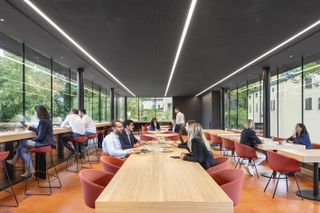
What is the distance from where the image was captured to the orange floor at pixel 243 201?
4586 millimetres

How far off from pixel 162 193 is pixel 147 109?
24.6 metres

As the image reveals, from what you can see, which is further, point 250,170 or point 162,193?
point 250,170

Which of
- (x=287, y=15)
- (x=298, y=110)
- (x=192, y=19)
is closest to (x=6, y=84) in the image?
(x=192, y=19)

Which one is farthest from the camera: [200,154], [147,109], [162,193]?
[147,109]

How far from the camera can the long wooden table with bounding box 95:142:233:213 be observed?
2.00 meters

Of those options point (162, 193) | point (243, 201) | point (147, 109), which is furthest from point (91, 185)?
point (147, 109)

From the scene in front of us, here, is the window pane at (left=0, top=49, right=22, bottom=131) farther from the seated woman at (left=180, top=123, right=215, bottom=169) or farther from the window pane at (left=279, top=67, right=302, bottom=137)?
the window pane at (left=279, top=67, right=302, bottom=137)

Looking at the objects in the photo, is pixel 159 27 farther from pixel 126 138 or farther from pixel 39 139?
pixel 39 139

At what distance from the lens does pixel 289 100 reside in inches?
391

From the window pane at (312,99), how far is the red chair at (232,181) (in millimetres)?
5934

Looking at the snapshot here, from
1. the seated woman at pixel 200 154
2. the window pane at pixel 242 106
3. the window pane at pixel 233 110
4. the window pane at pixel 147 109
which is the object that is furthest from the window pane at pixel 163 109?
the seated woman at pixel 200 154

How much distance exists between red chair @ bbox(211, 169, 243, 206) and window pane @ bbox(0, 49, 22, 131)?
546cm

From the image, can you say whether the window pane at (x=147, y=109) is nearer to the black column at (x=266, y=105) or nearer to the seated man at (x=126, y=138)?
the black column at (x=266, y=105)

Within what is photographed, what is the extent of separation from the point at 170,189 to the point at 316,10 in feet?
13.7
